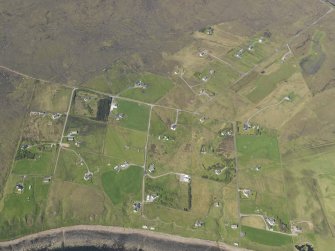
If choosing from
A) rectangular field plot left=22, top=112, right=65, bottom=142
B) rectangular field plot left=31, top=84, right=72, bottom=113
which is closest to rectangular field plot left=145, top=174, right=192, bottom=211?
rectangular field plot left=22, top=112, right=65, bottom=142

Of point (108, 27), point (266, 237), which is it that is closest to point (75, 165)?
point (266, 237)

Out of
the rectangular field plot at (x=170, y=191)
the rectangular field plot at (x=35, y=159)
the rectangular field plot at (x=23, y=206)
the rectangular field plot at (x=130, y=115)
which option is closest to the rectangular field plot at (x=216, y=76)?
the rectangular field plot at (x=130, y=115)

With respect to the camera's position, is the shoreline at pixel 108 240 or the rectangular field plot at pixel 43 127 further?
the rectangular field plot at pixel 43 127

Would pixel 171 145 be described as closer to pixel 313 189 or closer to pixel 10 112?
pixel 313 189

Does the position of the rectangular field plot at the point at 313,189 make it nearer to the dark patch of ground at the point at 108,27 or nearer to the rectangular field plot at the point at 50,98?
the dark patch of ground at the point at 108,27

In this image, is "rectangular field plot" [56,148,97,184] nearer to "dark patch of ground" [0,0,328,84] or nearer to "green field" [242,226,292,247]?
"dark patch of ground" [0,0,328,84]
